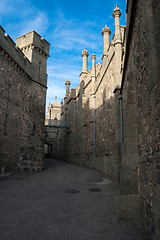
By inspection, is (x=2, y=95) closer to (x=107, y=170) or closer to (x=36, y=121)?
(x=36, y=121)

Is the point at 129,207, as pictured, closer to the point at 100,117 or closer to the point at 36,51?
the point at 100,117

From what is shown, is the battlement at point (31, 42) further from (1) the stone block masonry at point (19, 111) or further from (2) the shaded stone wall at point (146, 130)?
(2) the shaded stone wall at point (146, 130)

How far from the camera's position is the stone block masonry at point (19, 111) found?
10.4m

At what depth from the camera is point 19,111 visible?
12141 mm

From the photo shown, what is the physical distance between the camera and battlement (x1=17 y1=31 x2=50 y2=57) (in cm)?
1445

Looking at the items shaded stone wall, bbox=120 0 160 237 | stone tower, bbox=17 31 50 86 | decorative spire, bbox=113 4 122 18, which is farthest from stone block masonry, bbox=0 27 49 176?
shaded stone wall, bbox=120 0 160 237

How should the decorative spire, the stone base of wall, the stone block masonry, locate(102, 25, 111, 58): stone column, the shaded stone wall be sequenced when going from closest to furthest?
1. the shaded stone wall
2. the stone base of wall
3. the stone block masonry
4. the decorative spire
5. locate(102, 25, 111, 58): stone column

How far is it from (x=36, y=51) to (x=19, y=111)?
5.90 metres

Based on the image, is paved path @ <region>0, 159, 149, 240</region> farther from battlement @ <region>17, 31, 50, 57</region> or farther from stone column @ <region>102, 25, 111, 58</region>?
stone column @ <region>102, 25, 111, 58</region>

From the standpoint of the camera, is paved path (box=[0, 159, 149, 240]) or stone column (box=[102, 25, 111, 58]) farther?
stone column (box=[102, 25, 111, 58])

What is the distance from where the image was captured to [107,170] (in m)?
11.9

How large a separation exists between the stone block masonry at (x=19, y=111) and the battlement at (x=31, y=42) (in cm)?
110

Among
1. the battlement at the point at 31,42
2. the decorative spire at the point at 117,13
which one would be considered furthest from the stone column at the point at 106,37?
the battlement at the point at 31,42

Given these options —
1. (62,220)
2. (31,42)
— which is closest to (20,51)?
(31,42)
